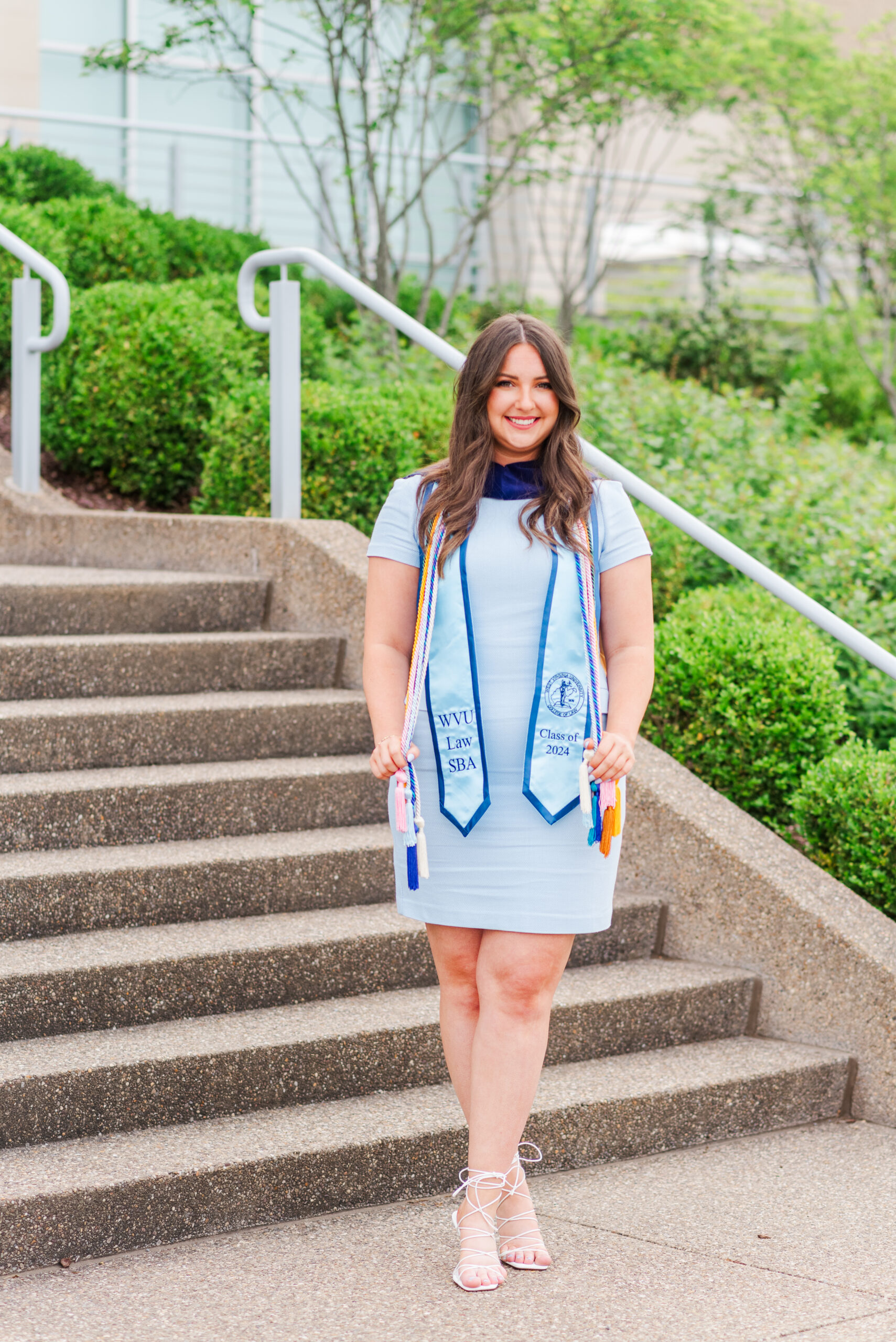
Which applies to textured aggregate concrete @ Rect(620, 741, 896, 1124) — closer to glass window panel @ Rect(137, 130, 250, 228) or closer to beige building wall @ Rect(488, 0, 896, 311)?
beige building wall @ Rect(488, 0, 896, 311)

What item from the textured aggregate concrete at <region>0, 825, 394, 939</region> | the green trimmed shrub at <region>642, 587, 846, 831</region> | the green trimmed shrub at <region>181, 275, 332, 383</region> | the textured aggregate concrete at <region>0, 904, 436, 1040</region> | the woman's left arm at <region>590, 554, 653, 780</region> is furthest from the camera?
the green trimmed shrub at <region>181, 275, 332, 383</region>

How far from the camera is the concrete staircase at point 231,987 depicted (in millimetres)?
3035

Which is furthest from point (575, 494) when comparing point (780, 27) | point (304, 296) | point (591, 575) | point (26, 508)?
point (780, 27)

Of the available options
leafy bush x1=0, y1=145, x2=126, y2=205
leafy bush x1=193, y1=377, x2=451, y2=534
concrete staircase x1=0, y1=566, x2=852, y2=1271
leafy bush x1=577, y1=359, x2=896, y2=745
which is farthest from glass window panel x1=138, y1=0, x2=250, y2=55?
concrete staircase x1=0, y1=566, x2=852, y2=1271

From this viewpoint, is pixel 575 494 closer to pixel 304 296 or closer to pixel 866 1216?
pixel 866 1216

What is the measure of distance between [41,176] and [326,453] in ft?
16.2

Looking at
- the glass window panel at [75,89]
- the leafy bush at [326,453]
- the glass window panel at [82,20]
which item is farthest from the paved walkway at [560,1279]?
the glass window panel at [82,20]

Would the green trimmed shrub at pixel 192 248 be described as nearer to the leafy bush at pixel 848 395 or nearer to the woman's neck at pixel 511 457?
the leafy bush at pixel 848 395

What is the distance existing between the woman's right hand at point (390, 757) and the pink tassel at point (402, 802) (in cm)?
1

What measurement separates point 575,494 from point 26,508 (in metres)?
3.37

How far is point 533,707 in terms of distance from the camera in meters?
2.67

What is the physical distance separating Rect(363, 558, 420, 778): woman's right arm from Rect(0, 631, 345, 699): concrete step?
189 centimetres

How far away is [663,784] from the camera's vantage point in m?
4.25

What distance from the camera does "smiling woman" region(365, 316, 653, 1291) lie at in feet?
8.77
